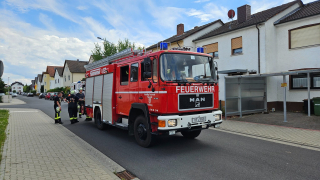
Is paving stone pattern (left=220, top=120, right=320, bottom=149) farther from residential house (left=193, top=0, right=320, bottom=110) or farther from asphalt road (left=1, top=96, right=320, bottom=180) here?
residential house (left=193, top=0, right=320, bottom=110)

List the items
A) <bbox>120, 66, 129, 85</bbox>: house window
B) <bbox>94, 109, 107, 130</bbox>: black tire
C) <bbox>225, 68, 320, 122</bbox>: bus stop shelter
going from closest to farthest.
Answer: <bbox>120, 66, 129, 85</bbox>: house window < <bbox>94, 109, 107, 130</bbox>: black tire < <bbox>225, 68, 320, 122</bbox>: bus stop shelter

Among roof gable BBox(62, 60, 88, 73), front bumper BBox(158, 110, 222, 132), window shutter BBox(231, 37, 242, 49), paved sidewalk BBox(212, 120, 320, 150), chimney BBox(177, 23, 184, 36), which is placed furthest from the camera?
roof gable BBox(62, 60, 88, 73)

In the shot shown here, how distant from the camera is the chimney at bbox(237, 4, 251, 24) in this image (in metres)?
17.7

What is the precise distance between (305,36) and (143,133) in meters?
12.2

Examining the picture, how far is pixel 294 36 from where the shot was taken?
44.3 feet

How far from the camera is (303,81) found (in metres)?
13.0

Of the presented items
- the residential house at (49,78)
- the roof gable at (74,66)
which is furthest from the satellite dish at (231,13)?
the residential house at (49,78)

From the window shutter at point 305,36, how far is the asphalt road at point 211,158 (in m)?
9.08

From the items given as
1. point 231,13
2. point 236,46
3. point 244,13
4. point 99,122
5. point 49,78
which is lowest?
point 99,122

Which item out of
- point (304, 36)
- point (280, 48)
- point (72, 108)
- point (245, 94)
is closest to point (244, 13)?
point (280, 48)

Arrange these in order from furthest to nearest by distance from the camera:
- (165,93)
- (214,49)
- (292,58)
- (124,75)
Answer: (214,49), (292,58), (124,75), (165,93)

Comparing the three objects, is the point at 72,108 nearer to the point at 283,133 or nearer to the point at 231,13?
the point at 283,133

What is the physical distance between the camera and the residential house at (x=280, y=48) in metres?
12.7

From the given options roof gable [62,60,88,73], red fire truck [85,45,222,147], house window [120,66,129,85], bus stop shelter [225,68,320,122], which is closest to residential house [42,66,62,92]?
roof gable [62,60,88,73]
